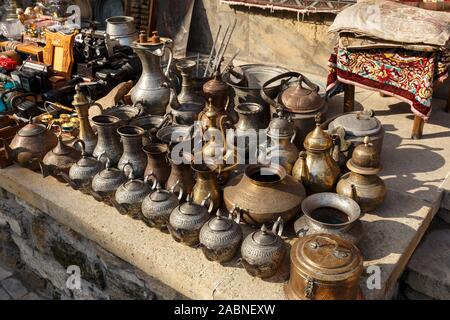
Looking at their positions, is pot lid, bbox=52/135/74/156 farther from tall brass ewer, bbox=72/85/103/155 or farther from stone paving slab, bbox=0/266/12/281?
stone paving slab, bbox=0/266/12/281

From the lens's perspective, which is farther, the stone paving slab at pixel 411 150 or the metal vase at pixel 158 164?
the stone paving slab at pixel 411 150

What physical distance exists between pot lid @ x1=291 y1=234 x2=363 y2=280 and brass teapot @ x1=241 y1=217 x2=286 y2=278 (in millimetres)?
118

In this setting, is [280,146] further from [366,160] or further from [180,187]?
[180,187]

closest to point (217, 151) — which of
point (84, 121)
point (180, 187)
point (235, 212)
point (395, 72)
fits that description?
point (180, 187)

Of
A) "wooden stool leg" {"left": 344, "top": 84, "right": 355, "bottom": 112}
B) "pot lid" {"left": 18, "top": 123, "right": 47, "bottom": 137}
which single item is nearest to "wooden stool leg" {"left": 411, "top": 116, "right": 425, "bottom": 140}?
"wooden stool leg" {"left": 344, "top": 84, "right": 355, "bottom": 112}

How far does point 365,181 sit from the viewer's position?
3.40 metres

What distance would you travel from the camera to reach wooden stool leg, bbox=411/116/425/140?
14.6 ft

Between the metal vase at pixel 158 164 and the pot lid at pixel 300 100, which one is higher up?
the pot lid at pixel 300 100

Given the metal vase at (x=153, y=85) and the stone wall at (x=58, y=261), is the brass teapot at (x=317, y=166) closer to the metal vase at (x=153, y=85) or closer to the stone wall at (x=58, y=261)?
the stone wall at (x=58, y=261)

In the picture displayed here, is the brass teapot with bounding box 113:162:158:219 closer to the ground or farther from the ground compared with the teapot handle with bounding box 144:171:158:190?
closer to the ground

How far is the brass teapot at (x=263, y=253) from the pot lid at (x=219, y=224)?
169 millimetres

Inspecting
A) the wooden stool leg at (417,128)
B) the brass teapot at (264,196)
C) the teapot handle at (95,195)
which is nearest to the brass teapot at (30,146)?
the teapot handle at (95,195)

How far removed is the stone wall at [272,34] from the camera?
6.24 meters
